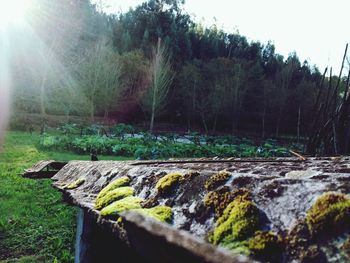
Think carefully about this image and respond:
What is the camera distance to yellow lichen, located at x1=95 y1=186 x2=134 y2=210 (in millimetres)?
2236

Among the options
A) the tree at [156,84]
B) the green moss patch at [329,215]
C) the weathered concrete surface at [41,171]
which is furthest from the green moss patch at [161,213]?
the tree at [156,84]

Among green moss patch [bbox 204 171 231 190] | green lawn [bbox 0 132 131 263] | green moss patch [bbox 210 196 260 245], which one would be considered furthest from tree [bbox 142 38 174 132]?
green moss patch [bbox 210 196 260 245]

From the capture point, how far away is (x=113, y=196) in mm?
2262

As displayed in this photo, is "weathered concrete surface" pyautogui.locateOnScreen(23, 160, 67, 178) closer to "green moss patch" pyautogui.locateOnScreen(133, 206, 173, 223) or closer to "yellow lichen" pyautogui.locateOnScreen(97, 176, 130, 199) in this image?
"yellow lichen" pyautogui.locateOnScreen(97, 176, 130, 199)

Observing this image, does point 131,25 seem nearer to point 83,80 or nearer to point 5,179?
point 83,80

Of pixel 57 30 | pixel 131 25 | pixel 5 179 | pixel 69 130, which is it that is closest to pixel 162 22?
pixel 131 25

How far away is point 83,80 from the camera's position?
3434cm

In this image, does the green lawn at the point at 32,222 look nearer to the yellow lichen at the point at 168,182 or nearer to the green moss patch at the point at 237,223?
the yellow lichen at the point at 168,182

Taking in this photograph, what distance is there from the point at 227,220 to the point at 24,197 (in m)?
9.95

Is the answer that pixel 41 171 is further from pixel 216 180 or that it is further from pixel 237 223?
pixel 237 223

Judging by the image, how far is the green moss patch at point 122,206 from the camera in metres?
1.93

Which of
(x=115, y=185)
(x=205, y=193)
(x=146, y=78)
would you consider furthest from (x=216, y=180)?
(x=146, y=78)

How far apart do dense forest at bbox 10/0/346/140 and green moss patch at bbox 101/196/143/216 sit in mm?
17961

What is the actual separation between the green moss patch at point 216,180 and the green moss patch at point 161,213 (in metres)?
0.24
